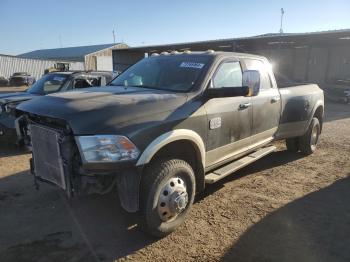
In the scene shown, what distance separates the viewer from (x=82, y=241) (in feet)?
12.1

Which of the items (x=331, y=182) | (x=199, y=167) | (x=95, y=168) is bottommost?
(x=331, y=182)

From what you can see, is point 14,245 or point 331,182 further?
point 331,182

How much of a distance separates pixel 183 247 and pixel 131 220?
85 centimetres

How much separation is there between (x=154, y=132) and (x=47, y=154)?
1.15 meters

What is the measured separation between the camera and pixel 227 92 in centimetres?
386

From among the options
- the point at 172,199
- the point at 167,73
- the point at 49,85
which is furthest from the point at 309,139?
the point at 49,85

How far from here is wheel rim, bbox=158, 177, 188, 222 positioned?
368 cm

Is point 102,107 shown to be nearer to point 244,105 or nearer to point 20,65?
point 244,105

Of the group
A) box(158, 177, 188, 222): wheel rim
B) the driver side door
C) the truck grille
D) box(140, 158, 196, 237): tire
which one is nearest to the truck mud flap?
box(140, 158, 196, 237): tire

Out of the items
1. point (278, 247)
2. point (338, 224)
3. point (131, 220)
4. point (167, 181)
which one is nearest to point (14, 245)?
point (131, 220)

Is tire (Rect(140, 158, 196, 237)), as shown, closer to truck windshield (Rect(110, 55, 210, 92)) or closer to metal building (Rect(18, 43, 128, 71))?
truck windshield (Rect(110, 55, 210, 92))

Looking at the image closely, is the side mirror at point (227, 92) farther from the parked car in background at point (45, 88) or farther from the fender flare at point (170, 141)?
the parked car in background at point (45, 88)

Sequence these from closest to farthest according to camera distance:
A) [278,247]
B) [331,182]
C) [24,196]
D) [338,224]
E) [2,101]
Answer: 1. [278,247]
2. [338,224]
3. [24,196]
4. [331,182]
5. [2,101]

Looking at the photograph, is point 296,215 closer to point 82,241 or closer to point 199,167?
point 199,167
